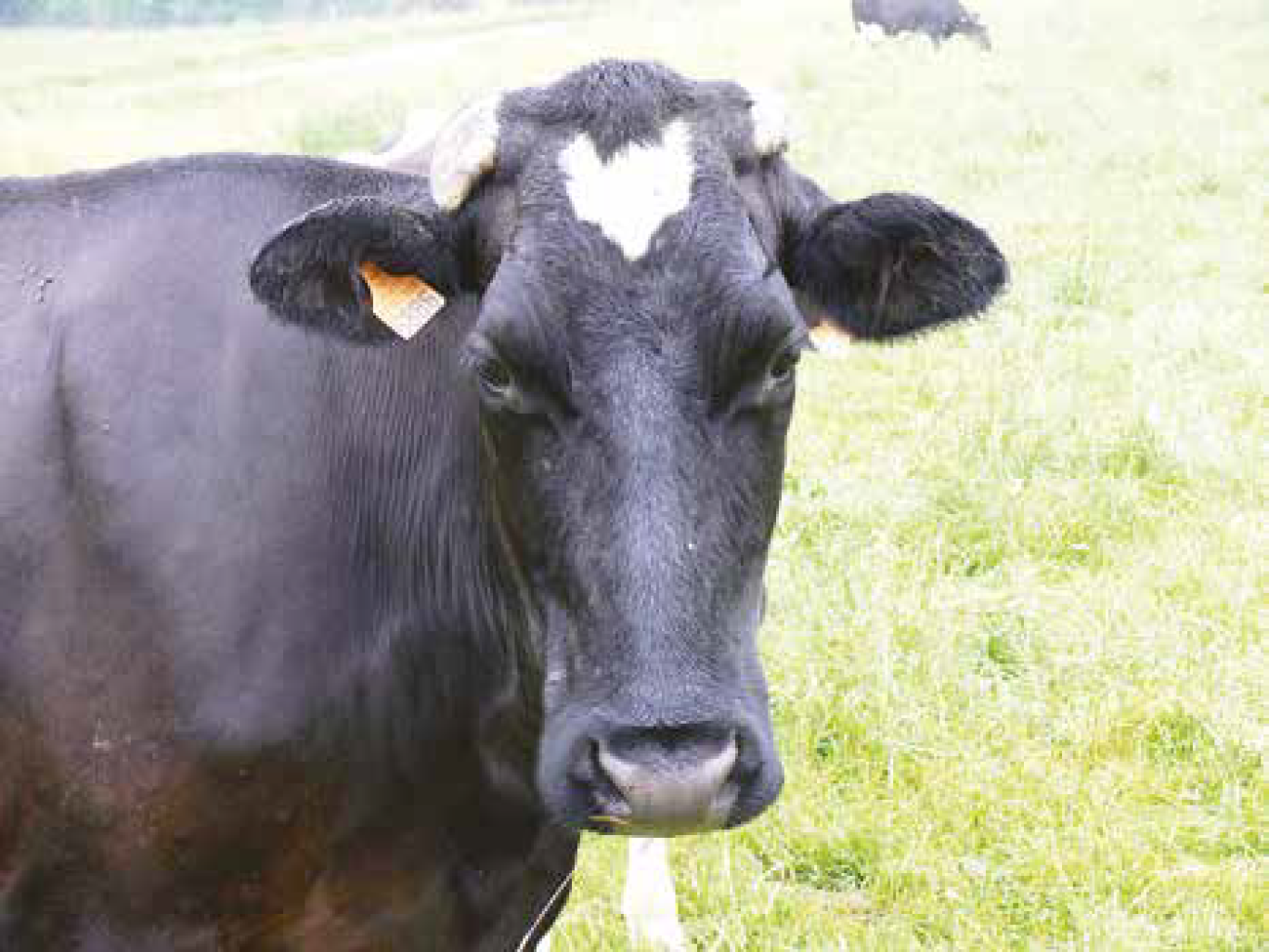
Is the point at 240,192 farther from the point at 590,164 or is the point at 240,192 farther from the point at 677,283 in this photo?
the point at 677,283

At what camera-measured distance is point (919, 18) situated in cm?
3359

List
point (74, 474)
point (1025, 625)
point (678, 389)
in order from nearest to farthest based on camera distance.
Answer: point (678, 389) < point (74, 474) < point (1025, 625)

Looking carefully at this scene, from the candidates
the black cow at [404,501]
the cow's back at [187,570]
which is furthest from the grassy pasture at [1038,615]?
the cow's back at [187,570]

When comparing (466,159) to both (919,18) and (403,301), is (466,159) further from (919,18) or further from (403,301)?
(919,18)

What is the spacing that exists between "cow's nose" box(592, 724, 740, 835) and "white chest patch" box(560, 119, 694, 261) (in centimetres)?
79

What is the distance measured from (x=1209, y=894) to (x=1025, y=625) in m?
1.44

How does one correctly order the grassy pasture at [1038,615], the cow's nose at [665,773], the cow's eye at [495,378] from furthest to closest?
the grassy pasture at [1038,615], the cow's eye at [495,378], the cow's nose at [665,773]

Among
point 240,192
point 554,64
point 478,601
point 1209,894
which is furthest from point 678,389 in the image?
point 554,64

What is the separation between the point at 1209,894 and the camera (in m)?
4.28

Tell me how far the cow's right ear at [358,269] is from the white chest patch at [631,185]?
1.06 ft

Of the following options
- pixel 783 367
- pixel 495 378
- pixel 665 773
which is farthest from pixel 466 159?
pixel 665 773

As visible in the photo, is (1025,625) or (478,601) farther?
(1025,625)

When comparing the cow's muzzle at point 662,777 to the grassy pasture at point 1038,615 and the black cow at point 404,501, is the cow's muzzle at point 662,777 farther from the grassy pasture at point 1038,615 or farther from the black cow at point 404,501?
the grassy pasture at point 1038,615

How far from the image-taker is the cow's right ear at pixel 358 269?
282 centimetres
